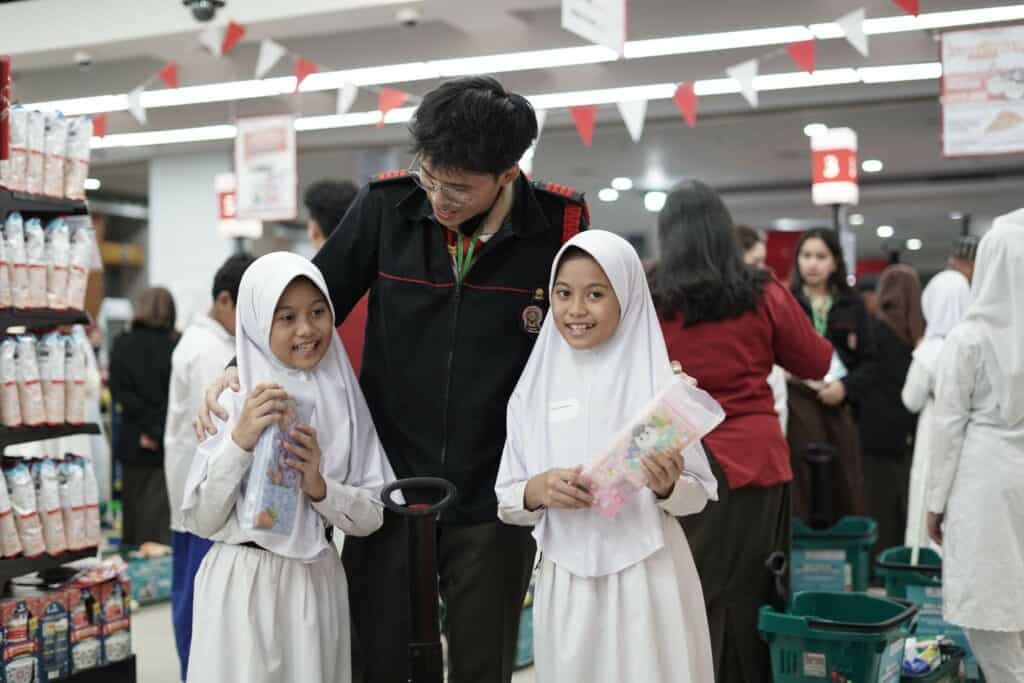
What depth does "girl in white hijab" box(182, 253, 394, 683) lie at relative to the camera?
218 centimetres

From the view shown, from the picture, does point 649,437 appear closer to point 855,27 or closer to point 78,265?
point 78,265

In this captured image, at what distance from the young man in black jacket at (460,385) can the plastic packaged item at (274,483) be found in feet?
0.83

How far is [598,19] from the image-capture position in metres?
5.36

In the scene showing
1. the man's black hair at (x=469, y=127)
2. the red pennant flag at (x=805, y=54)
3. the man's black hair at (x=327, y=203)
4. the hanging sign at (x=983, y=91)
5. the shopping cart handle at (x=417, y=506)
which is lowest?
the shopping cart handle at (x=417, y=506)

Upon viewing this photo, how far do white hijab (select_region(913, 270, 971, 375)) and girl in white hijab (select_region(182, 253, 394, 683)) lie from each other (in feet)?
12.5

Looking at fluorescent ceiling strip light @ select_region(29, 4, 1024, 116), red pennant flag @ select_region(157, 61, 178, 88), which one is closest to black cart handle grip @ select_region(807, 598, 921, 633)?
fluorescent ceiling strip light @ select_region(29, 4, 1024, 116)

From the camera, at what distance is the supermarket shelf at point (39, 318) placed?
3.30m

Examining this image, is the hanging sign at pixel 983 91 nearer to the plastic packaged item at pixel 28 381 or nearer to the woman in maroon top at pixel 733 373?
the woman in maroon top at pixel 733 373

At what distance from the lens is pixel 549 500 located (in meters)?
2.07

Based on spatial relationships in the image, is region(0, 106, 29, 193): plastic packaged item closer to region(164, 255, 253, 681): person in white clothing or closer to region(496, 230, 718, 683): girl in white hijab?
region(164, 255, 253, 681): person in white clothing

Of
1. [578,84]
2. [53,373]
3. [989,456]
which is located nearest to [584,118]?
[578,84]

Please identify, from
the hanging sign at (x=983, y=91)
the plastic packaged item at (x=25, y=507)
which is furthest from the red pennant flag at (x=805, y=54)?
the plastic packaged item at (x=25, y=507)

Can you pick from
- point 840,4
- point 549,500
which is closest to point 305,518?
point 549,500

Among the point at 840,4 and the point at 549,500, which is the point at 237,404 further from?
the point at 840,4
